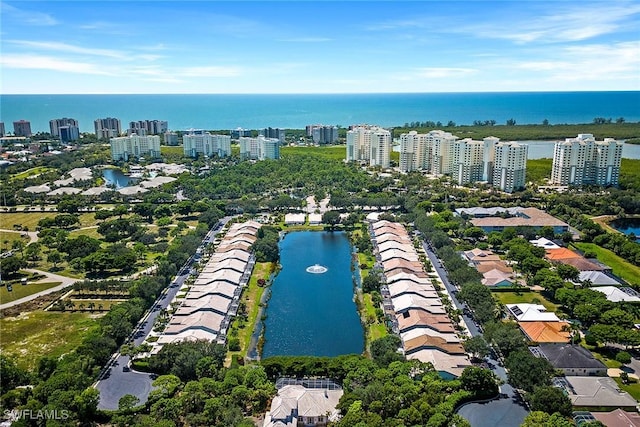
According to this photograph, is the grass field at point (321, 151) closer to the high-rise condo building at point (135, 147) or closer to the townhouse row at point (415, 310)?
the high-rise condo building at point (135, 147)

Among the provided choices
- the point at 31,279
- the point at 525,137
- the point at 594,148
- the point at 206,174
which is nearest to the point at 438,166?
the point at 594,148

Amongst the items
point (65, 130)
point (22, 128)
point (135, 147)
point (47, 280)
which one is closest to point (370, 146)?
point (135, 147)

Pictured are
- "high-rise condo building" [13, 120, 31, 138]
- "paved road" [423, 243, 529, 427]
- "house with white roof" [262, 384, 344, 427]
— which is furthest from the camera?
"high-rise condo building" [13, 120, 31, 138]

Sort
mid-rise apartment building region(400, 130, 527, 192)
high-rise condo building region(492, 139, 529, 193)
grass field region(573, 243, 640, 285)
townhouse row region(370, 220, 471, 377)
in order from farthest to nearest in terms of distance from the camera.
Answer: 1. mid-rise apartment building region(400, 130, 527, 192)
2. high-rise condo building region(492, 139, 529, 193)
3. grass field region(573, 243, 640, 285)
4. townhouse row region(370, 220, 471, 377)

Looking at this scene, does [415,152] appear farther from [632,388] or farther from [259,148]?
[632,388]

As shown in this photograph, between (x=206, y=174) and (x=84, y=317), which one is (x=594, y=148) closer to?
(x=206, y=174)

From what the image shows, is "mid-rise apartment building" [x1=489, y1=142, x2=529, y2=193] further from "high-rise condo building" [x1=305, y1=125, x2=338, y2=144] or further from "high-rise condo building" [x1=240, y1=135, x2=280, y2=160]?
"high-rise condo building" [x1=305, y1=125, x2=338, y2=144]

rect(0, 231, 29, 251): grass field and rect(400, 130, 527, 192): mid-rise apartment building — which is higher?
rect(400, 130, 527, 192): mid-rise apartment building

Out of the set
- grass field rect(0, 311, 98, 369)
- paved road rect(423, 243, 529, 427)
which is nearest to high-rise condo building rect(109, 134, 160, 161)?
grass field rect(0, 311, 98, 369)
